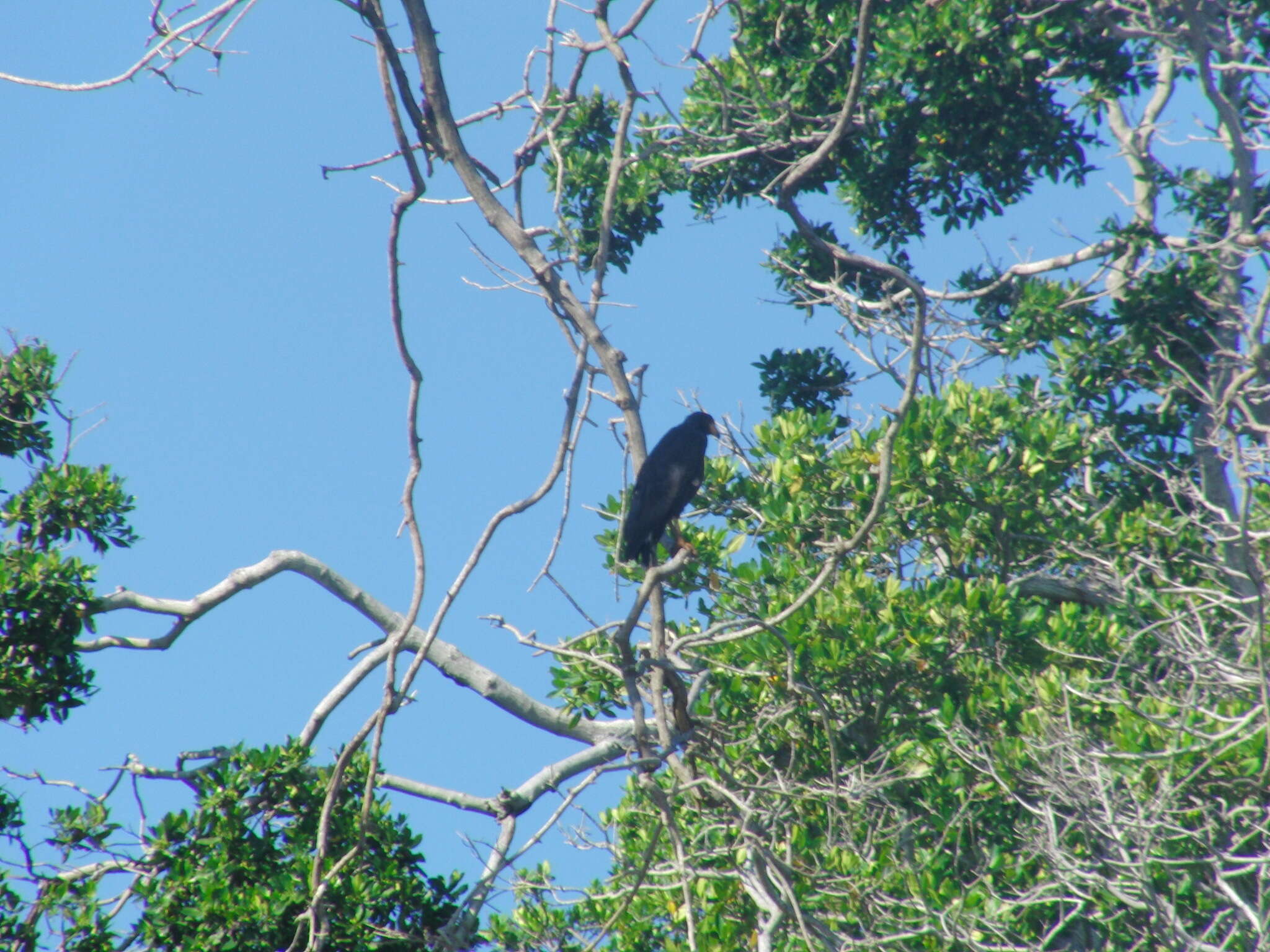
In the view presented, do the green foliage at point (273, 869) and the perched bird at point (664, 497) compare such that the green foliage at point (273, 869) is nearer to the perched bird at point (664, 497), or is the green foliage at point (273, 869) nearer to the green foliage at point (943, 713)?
the green foliage at point (943, 713)

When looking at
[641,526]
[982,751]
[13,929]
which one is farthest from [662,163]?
[13,929]

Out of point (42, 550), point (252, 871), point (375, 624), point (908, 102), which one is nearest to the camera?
point (252, 871)

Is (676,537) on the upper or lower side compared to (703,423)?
lower

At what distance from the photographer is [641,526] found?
6191mm

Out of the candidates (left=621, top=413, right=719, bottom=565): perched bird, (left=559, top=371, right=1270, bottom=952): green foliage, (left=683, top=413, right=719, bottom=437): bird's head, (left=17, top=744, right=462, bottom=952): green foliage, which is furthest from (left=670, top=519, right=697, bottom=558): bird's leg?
(left=17, top=744, right=462, bottom=952): green foliage

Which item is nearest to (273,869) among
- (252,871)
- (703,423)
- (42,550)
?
(252,871)

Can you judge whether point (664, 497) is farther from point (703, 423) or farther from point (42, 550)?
point (42, 550)

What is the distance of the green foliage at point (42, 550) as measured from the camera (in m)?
4.79

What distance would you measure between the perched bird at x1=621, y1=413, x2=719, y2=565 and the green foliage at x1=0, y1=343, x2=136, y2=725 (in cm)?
237

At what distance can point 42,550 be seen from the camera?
17.5ft

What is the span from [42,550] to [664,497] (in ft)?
9.46

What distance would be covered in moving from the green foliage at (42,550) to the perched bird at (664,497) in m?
2.37

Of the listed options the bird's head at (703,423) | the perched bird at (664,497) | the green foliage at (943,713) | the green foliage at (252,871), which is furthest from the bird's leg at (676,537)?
the green foliage at (252,871)

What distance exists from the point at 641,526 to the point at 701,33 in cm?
257
